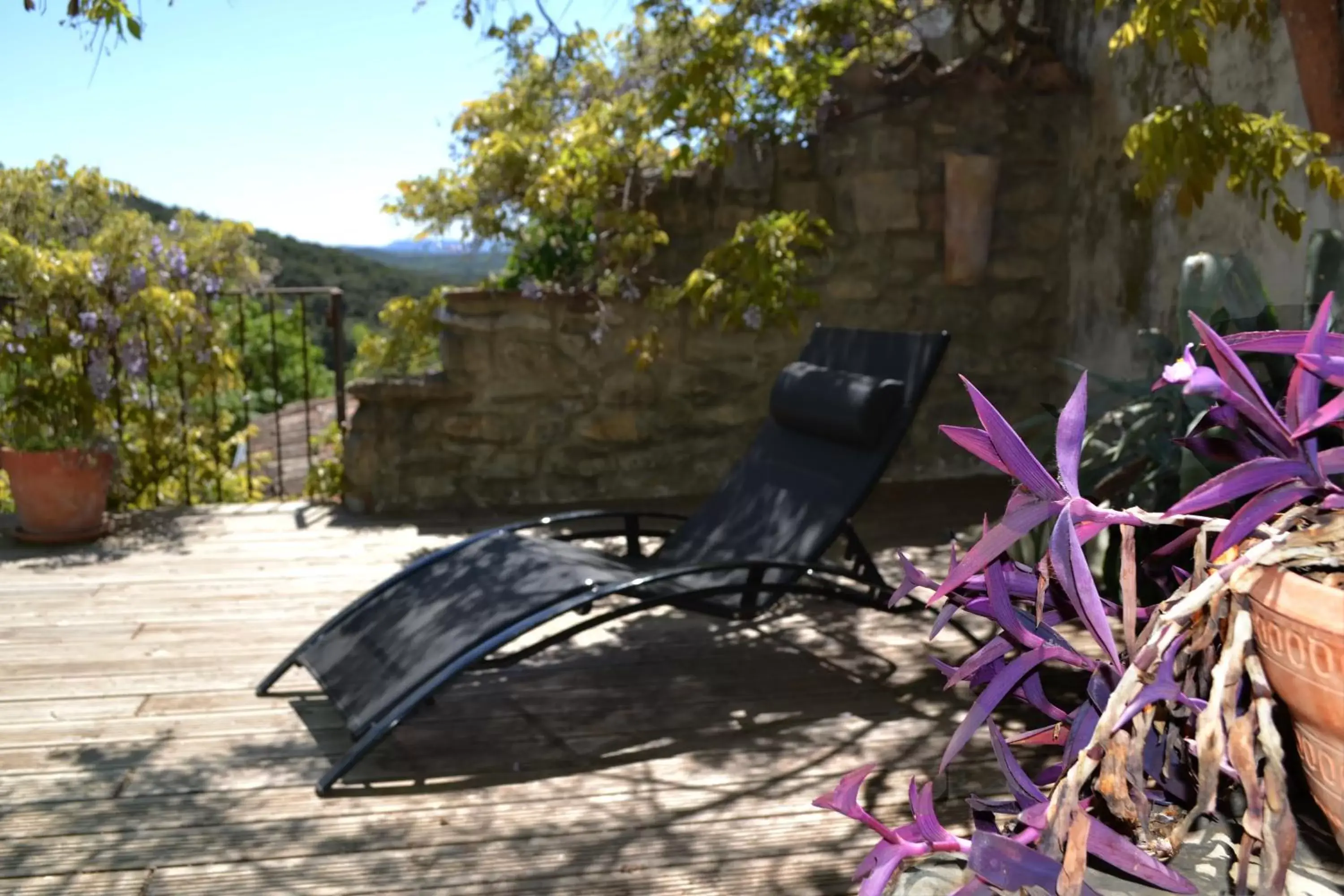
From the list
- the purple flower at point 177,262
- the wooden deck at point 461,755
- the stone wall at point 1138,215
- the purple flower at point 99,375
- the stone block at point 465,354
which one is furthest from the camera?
the stone block at point 465,354

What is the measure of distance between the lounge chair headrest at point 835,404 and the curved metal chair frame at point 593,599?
0.27 meters

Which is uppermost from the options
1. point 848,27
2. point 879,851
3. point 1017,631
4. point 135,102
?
point 135,102

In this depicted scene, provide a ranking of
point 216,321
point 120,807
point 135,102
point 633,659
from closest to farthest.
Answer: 1. point 120,807
2. point 633,659
3. point 216,321
4. point 135,102

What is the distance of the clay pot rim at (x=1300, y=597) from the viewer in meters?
0.82

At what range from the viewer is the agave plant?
0.83m

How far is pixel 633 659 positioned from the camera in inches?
124

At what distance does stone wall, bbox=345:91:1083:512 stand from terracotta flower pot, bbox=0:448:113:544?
995 mm

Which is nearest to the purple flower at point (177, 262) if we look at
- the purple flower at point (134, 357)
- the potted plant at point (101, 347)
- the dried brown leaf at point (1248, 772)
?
the potted plant at point (101, 347)

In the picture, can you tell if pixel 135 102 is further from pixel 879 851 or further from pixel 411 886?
pixel 879 851

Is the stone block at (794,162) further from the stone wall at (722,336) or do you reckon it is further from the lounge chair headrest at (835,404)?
the lounge chair headrest at (835,404)

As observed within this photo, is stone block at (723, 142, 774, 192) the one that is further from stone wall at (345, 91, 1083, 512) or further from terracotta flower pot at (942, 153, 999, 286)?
terracotta flower pot at (942, 153, 999, 286)

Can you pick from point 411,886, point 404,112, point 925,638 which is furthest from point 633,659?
point 404,112

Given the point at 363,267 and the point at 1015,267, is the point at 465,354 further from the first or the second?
the point at 363,267

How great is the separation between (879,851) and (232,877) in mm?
1492
